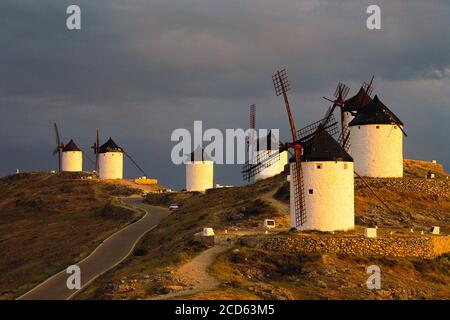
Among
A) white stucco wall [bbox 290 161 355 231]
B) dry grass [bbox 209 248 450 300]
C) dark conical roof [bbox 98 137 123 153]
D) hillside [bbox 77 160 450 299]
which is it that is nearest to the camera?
hillside [bbox 77 160 450 299]

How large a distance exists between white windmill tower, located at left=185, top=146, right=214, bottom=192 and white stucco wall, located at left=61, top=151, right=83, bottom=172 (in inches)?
1269

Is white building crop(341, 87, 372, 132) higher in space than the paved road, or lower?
higher

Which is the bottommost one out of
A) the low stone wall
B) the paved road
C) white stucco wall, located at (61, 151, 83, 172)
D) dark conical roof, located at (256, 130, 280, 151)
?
the paved road

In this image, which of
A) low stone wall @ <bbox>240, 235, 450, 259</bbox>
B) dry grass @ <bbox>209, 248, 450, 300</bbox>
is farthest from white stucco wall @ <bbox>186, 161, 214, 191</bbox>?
dry grass @ <bbox>209, 248, 450, 300</bbox>

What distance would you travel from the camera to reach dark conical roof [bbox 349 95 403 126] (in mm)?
57281

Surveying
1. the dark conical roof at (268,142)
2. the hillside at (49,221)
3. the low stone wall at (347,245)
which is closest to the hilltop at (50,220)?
the hillside at (49,221)

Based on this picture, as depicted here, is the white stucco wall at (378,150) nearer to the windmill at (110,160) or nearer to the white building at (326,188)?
the white building at (326,188)

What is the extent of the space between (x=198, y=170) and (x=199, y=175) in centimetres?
65

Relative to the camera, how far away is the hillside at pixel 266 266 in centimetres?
3281

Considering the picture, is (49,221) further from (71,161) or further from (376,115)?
(376,115)

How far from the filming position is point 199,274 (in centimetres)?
3500

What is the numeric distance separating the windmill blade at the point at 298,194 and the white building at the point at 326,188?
0.20m

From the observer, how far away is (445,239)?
4153cm

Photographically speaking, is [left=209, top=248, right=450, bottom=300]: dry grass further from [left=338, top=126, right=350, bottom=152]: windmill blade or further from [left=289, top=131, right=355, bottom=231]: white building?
[left=338, top=126, right=350, bottom=152]: windmill blade
